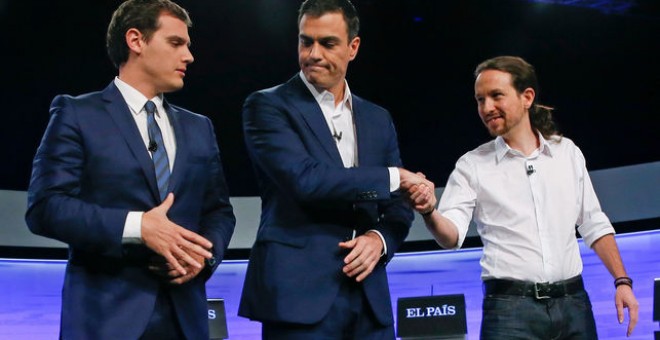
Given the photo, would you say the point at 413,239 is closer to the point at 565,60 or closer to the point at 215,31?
the point at 565,60

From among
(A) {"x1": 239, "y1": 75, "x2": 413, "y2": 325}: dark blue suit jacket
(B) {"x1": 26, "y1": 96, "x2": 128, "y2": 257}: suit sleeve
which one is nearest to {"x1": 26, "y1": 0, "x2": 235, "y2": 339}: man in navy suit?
(B) {"x1": 26, "y1": 96, "x2": 128, "y2": 257}: suit sleeve

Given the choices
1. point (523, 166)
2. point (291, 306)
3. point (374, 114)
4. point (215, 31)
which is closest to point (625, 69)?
point (215, 31)

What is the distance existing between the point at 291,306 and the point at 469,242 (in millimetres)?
3625

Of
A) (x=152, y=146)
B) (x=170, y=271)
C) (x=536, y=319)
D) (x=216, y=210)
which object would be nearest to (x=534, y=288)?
(x=536, y=319)

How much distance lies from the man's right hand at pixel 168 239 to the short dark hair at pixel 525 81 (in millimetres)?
1458

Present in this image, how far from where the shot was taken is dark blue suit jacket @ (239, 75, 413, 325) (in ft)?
7.90

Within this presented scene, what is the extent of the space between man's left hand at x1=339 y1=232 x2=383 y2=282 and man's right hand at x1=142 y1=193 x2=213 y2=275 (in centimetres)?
44

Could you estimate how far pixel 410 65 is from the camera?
24.6ft

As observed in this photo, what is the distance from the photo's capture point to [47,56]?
6805 mm

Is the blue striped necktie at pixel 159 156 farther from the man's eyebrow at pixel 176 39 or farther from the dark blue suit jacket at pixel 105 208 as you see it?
the man's eyebrow at pixel 176 39

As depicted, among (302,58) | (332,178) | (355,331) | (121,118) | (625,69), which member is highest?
(625,69)

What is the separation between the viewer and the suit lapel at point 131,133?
7.70 feet

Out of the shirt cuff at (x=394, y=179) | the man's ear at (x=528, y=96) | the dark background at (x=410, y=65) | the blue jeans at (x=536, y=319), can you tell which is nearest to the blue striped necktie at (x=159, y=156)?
the shirt cuff at (x=394, y=179)

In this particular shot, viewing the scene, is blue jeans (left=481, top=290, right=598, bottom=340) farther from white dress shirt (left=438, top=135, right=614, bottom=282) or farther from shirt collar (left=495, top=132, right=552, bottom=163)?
shirt collar (left=495, top=132, right=552, bottom=163)
